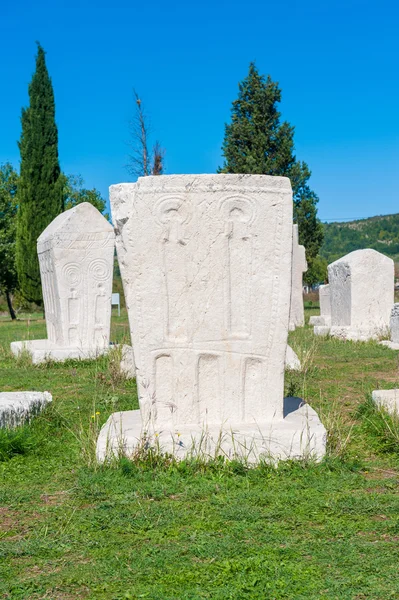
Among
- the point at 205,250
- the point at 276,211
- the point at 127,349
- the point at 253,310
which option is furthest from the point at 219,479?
the point at 127,349

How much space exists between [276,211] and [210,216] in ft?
1.50

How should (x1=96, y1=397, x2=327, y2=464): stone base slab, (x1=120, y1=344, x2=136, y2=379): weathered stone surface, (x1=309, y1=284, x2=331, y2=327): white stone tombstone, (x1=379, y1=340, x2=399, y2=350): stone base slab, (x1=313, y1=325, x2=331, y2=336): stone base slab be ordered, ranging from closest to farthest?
1. (x1=96, y1=397, x2=327, y2=464): stone base slab
2. (x1=120, y1=344, x2=136, y2=379): weathered stone surface
3. (x1=379, y1=340, x2=399, y2=350): stone base slab
4. (x1=313, y1=325, x2=331, y2=336): stone base slab
5. (x1=309, y1=284, x2=331, y2=327): white stone tombstone

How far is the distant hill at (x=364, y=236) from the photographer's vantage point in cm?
7662

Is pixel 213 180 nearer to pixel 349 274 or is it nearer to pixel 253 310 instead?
pixel 253 310

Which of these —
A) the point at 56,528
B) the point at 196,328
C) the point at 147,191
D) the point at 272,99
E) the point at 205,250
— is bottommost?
→ the point at 56,528

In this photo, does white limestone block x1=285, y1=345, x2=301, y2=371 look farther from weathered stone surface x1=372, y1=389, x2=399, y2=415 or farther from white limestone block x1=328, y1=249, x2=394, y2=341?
white limestone block x1=328, y1=249, x2=394, y2=341

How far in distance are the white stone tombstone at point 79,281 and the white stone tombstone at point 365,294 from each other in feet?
16.4

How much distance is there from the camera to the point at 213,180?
15.0ft

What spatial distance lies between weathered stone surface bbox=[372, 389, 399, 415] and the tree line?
1897cm

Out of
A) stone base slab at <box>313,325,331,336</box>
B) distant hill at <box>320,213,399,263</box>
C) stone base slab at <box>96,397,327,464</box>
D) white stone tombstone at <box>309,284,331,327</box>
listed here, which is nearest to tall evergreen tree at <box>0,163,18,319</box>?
white stone tombstone at <box>309,284,331,327</box>

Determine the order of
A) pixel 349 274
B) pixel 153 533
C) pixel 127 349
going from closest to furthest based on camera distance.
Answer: pixel 153 533 < pixel 127 349 < pixel 349 274

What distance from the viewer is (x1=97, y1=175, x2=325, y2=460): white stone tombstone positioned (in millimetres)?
4539

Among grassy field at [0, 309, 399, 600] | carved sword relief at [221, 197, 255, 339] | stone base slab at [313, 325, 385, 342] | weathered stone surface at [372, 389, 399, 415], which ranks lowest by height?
grassy field at [0, 309, 399, 600]

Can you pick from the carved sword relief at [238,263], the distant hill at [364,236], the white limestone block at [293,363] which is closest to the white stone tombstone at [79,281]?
the white limestone block at [293,363]
